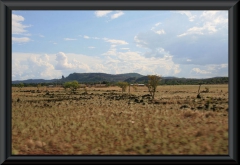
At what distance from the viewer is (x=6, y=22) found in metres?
3.88

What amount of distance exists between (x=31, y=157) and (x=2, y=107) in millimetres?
966

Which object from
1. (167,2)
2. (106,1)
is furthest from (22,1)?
(167,2)

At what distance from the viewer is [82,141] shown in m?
5.64

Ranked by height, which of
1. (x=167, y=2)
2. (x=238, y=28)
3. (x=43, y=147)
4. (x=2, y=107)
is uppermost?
(x=167, y=2)

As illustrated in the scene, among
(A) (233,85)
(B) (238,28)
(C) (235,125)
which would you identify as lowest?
(C) (235,125)

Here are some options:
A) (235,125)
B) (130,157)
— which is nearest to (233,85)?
(235,125)

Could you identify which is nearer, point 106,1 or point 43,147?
point 106,1

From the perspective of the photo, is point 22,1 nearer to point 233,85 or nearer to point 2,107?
point 2,107

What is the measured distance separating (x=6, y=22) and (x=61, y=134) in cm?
361

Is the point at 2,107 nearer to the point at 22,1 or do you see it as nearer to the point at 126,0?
the point at 22,1

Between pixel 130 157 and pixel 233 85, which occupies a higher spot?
pixel 233 85
